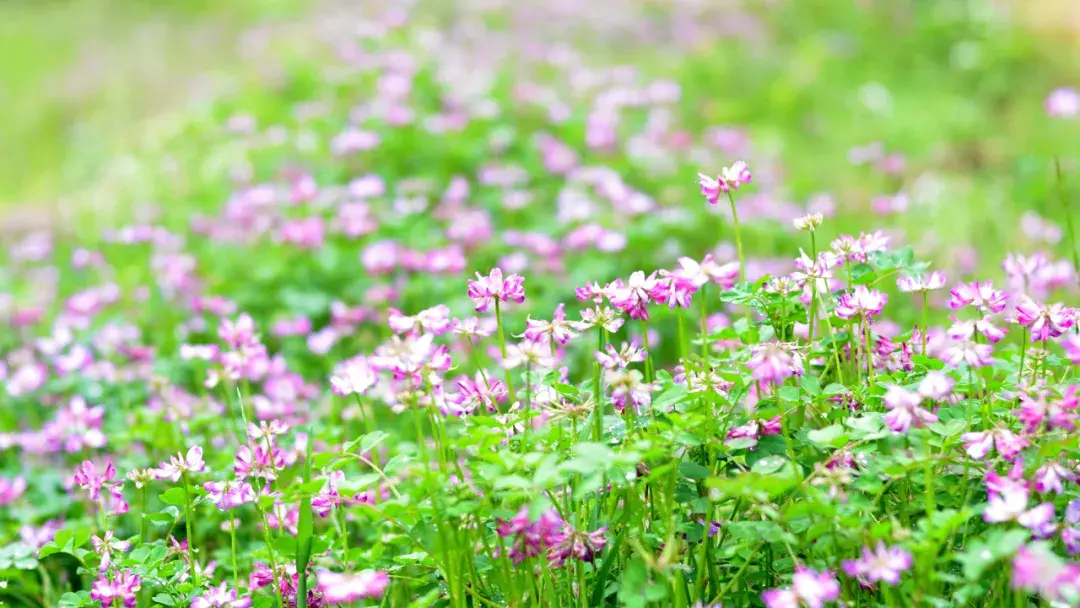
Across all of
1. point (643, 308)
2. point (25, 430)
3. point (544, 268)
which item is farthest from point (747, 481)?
point (25, 430)

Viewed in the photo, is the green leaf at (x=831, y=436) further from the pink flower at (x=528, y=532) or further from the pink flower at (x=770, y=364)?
the pink flower at (x=528, y=532)

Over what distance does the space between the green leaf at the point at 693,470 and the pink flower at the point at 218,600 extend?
2.48 feet

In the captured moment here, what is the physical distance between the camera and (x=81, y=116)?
23.2 feet

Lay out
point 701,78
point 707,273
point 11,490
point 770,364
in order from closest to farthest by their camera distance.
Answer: point 770,364, point 707,273, point 11,490, point 701,78

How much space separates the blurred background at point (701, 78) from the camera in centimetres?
518

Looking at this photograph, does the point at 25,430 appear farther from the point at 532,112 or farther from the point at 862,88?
the point at 862,88

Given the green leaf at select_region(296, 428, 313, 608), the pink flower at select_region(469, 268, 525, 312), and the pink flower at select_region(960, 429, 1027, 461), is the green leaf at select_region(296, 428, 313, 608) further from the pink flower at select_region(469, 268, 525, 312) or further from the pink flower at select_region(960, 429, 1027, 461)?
the pink flower at select_region(960, 429, 1027, 461)

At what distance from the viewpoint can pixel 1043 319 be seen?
1565 mm

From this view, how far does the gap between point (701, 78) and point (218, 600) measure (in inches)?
200

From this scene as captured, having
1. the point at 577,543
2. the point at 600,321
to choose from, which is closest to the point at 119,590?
the point at 577,543

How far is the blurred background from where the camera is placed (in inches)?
204

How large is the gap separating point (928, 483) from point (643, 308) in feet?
1.59

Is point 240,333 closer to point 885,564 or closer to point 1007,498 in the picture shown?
point 885,564

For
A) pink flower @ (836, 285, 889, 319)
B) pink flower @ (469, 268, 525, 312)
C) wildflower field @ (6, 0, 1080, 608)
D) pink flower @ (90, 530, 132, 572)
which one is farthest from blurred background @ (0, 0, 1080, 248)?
pink flower @ (90, 530, 132, 572)
